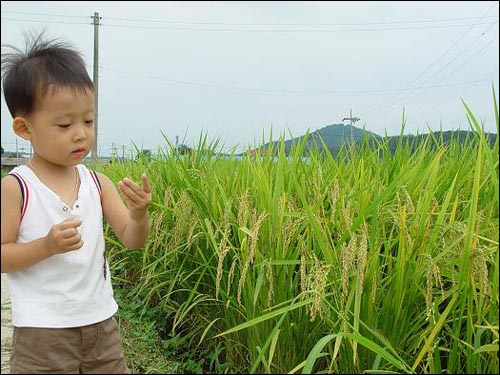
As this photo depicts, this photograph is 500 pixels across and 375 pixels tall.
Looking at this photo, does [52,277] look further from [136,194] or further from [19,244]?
[136,194]

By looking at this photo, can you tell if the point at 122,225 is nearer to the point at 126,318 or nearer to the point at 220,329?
the point at 220,329

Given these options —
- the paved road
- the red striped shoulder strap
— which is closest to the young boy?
the red striped shoulder strap

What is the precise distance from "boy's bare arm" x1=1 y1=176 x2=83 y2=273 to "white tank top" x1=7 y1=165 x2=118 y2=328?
0.07 feet

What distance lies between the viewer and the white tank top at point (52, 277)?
141cm

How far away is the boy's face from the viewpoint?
141 cm

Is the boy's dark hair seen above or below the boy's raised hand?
above

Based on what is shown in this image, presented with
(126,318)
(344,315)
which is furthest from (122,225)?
(126,318)

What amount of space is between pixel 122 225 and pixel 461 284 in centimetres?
92

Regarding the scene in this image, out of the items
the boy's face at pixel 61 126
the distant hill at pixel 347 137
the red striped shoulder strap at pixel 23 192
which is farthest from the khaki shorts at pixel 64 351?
the distant hill at pixel 347 137

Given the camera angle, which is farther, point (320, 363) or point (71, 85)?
point (320, 363)

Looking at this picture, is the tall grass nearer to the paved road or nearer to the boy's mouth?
the boy's mouth

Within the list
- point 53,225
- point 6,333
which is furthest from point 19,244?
point 6,333

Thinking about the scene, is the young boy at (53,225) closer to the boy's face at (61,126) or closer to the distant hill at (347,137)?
the boy's face at (61,126)

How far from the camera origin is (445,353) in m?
1.92
